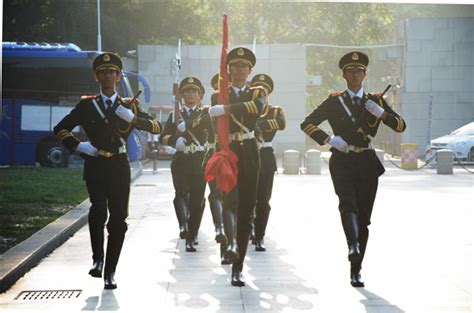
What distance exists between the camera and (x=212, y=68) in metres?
37.2

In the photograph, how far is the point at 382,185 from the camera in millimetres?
22344

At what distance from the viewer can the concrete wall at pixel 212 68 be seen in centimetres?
3600

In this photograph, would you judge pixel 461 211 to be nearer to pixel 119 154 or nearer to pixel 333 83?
pixel 119 154

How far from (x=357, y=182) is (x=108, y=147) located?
1942 mm

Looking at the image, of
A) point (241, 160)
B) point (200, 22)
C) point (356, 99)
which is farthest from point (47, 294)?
point (200, 22)

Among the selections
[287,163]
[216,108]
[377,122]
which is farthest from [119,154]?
[287,163]

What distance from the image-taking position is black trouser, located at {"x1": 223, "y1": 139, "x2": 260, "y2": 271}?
7.88 metres

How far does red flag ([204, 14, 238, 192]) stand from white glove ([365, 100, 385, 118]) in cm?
107

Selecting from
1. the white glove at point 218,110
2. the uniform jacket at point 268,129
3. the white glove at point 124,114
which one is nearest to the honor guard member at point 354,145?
the white glove at point 218,110

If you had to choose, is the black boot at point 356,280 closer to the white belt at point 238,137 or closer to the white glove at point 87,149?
the white belt at point 238,137

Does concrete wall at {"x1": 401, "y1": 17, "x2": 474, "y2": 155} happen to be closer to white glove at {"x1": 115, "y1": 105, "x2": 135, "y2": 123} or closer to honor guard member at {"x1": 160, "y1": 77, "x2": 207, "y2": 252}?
honor guard member at {"x1": 160, "y1": 77, "x2": 207, "y2": 252}

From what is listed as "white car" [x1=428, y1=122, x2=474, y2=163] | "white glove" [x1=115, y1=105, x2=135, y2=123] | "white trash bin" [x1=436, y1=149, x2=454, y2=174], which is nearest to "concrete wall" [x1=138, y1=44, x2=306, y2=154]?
"white car" [x1=428, y1=122, x2=474, y2=163]

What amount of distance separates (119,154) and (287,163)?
19991mm

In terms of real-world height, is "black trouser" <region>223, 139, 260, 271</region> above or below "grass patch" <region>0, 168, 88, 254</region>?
above
